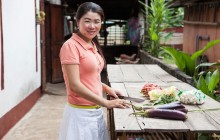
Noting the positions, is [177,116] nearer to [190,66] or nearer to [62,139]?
[62,139]

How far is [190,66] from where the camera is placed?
5.87 m

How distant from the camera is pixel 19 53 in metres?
6.80

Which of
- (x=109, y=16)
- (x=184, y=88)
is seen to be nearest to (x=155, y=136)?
(x=184, y=88)

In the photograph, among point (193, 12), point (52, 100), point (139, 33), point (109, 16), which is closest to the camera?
point (52, 100)

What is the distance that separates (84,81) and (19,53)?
14.4ft

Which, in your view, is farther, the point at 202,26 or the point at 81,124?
the point at 202,26

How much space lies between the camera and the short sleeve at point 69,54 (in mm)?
2553

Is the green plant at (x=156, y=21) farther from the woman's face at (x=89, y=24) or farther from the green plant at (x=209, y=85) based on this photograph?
the woman's face at (x=89, y=24)

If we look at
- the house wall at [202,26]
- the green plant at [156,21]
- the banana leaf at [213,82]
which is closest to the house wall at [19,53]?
the green plant at [156,21]

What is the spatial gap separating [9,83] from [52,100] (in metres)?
2.98

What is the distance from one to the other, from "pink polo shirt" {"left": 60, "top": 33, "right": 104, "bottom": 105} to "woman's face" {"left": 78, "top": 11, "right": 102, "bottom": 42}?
0.07 metres

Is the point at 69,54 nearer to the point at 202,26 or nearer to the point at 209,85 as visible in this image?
the point at 209,85

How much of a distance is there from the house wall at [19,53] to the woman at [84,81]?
2987 millimetres

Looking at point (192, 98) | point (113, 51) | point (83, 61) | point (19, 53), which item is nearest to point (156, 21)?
point (19, 53)
